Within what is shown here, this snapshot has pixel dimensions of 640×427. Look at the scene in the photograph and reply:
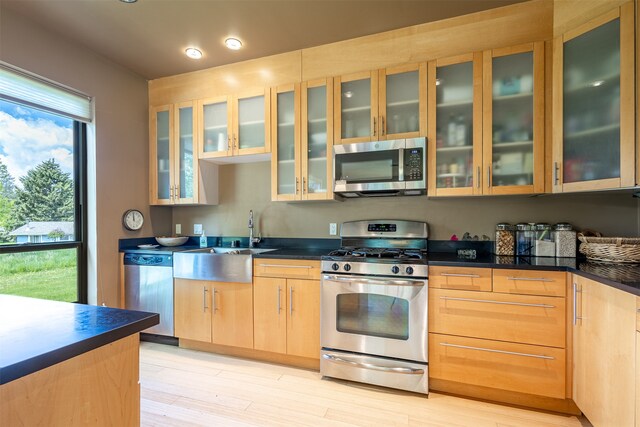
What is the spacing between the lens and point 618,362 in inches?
54.9

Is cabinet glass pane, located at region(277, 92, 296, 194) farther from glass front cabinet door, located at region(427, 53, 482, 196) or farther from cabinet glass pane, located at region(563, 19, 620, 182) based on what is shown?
cabinet glass pane, located at region(563, 19, 620, 182)

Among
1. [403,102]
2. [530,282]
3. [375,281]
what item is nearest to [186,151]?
[403,102]

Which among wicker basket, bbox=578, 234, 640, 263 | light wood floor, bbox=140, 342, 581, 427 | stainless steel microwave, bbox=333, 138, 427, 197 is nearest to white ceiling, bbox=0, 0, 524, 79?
stainless steel microwave, bbox=333, 138, 427, 197

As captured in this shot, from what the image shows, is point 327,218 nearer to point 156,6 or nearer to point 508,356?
point 508,356

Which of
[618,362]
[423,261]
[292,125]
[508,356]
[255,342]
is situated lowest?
[255,342]

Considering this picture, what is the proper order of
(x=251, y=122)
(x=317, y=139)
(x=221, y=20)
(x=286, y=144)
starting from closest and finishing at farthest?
(x=221, y=20) < (x=317, y=139) < (x=286, y=144) < (x=251, y=122)

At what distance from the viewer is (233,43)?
255cm

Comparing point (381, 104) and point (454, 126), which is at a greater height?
point (381, 104)

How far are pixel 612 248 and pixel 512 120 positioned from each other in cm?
104

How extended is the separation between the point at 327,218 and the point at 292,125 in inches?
36.9

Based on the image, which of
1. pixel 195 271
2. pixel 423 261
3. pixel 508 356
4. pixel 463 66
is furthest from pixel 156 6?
pixel 508 356

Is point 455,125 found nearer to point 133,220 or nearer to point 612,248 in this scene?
point 612,248

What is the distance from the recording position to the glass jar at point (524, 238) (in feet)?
7.34

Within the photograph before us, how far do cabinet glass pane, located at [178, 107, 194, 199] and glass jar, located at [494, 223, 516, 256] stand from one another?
9.35 ft
